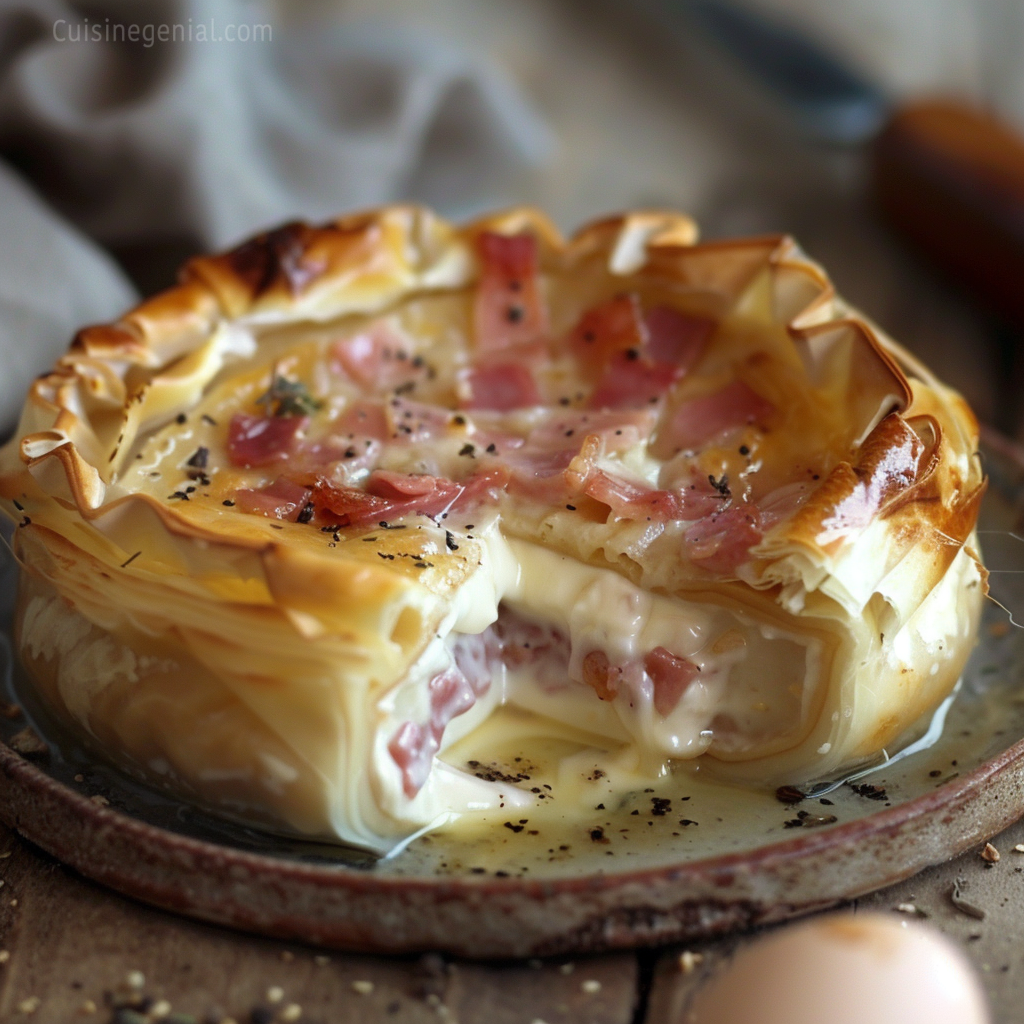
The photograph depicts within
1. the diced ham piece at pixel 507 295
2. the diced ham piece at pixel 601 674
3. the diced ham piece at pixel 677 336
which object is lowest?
the diced ham piece at pixel 601 674

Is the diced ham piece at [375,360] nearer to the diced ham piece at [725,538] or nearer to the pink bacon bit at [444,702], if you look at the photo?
the pink bacon bit at [444,702]

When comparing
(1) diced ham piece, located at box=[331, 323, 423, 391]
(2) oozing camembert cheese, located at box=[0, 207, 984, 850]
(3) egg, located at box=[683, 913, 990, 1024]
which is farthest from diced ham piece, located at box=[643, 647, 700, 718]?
(1) diced ham piece, located at box=[331, 323, 423, 391]

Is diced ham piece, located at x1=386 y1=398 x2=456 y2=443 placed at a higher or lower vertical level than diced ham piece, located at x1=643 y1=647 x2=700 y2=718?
higher

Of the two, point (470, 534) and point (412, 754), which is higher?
point (470, 534)

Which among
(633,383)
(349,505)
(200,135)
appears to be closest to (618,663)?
(349,505)

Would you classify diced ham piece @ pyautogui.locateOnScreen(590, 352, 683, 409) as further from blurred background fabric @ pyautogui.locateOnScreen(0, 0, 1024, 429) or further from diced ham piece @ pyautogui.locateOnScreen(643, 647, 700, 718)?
blurred background fabric @ pyautogui.locateOnScreen(0, 0, 1024, 429)

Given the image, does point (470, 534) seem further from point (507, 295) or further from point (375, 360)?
point (507, 295)

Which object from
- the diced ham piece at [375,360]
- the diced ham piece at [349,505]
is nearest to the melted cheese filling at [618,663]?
the diced ham piece at [349,505]
